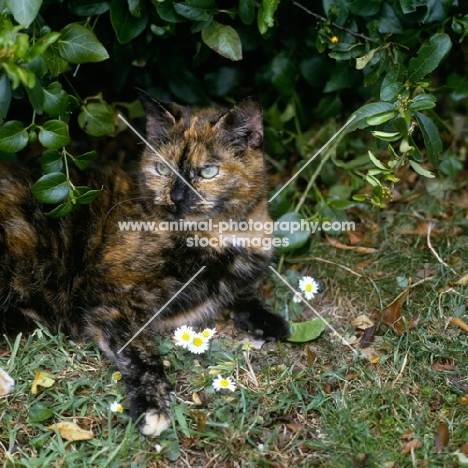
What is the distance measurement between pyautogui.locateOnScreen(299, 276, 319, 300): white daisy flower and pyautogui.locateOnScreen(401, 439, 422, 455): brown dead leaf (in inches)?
36.8

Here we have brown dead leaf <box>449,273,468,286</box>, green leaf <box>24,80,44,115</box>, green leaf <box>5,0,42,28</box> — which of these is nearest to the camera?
green leaf <box>5,0,42,28</box>

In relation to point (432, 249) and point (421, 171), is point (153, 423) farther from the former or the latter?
point (432, 249)

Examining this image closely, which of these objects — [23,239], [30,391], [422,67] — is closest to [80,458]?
[30,391]

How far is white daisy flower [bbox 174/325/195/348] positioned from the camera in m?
2.78

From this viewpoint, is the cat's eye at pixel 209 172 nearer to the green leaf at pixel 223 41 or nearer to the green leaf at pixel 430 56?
the green leaf at pixel 223 41

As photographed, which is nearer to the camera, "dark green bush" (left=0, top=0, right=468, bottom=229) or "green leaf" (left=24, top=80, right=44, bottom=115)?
"green leaf" (left=24, top=80, right=44, bottom=115)

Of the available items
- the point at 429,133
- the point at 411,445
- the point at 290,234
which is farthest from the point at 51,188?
the point at 411,445

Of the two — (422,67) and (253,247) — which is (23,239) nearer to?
(253,247)

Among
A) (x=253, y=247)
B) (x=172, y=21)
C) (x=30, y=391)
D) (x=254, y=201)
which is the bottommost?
(x=30, y=391)

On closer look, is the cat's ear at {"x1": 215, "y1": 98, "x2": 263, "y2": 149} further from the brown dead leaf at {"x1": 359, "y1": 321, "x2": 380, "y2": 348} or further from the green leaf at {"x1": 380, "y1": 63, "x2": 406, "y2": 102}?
the brown dead leaf at {"x1": 359, "y1": 321, "x2": 380, "y2": 348}

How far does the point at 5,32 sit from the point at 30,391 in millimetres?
1386

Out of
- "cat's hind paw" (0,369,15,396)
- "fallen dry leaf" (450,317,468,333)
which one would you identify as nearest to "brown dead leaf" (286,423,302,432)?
"fallen dry leaf" (450,317,468,333)

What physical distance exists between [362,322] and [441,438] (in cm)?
74

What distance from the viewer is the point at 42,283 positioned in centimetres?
286
